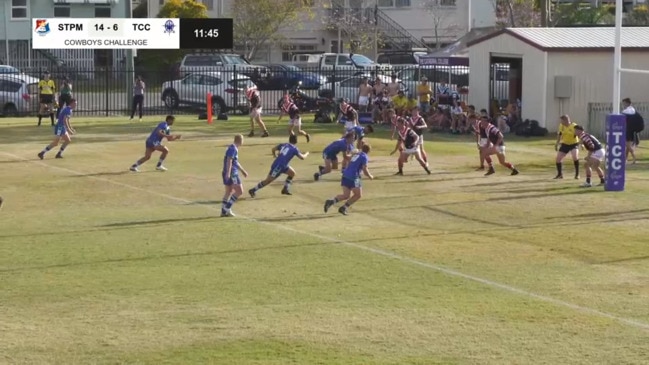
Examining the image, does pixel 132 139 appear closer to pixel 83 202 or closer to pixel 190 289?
pixel 83 202

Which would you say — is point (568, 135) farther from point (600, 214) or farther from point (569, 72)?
point (569, 72)

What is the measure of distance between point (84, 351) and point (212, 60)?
45204mm

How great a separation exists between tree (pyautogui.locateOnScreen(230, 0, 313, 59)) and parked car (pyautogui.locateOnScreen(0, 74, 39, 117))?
19.8 metres

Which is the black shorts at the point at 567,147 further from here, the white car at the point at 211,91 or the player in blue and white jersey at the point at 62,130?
the white car at the point at 211,91

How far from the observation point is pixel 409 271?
1711 centimetres

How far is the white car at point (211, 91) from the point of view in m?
47.8

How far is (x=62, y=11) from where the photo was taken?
67.8 meters

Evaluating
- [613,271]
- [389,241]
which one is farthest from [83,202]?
[613,271]

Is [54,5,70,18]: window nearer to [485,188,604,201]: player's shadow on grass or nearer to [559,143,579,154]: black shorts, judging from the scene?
[559,143,579,154]: black shorts

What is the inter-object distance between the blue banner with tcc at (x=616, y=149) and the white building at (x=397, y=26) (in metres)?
45.9

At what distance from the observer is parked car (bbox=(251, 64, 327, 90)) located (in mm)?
53750

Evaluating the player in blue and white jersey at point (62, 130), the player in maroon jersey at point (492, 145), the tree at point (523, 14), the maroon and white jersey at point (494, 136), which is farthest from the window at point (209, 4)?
the maroon and white jersey at point (494, 136)

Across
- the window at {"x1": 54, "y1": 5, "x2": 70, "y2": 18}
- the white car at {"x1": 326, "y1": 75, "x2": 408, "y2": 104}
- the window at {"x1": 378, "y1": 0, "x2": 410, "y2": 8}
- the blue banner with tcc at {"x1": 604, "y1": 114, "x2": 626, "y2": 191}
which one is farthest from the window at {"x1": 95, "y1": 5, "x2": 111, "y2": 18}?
the blue banner with tcc at {"x1": 604, "y1": 114, "x2": 626, "y2": 191}

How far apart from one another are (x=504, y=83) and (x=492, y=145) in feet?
50.1
